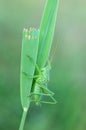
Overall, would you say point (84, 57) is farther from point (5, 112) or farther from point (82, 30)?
point (5, 112)

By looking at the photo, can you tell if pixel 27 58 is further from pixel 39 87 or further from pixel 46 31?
pixel 39 87

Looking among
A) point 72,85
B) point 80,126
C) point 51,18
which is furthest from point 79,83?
point 51,18

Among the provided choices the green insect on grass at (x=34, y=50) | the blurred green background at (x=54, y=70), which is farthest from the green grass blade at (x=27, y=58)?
the blurred green background at (x=54, y=70)

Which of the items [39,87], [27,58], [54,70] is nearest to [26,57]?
[27,58]

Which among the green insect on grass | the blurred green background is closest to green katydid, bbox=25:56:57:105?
the green insect on grass

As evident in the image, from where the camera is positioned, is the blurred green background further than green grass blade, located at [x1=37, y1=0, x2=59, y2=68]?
Yes

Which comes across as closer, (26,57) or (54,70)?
(26,57)

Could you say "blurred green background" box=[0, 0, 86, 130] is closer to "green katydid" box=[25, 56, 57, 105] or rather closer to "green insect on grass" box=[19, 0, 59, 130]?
"green katydid" box=[25, 56, 57, 105]
